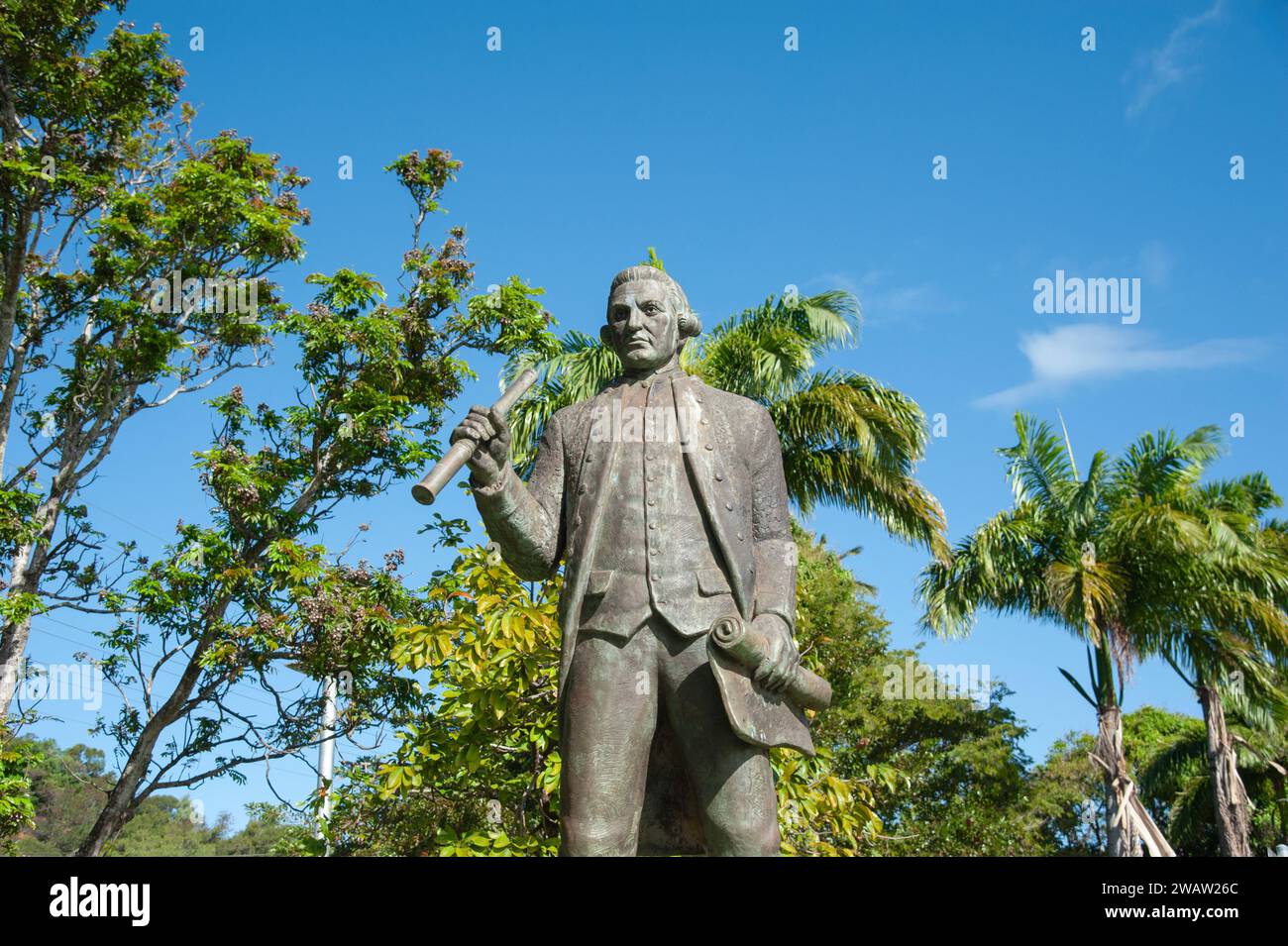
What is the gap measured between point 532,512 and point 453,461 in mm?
589

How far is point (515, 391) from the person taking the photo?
455 centimetres

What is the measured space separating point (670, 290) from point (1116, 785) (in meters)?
14.6

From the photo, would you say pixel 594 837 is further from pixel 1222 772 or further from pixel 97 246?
pixel 1222 772

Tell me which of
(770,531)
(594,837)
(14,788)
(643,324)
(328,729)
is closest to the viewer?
(594,837)

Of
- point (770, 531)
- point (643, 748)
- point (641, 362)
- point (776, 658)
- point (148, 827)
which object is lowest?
point (148, 827)

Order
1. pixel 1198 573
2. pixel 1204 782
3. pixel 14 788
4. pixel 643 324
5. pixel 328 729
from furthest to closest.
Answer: pixel 1204 782 < pixel 1198 573 < pixel 328 729 < pixel 14 788 < pixel 643 324

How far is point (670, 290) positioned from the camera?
5.12 meters

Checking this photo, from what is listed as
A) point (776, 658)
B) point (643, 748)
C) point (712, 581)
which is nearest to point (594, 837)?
point (643, 748)

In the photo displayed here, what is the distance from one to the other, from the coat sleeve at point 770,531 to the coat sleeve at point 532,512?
81cm

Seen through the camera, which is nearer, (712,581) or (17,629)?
(712,581)

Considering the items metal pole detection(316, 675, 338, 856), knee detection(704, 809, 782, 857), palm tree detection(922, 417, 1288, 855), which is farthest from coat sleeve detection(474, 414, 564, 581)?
palm tree detection(922, 417, 1288, 855)

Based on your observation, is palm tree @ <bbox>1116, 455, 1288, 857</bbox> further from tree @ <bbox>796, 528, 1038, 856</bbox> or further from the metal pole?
the metal pole

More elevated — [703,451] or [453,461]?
[703,451]

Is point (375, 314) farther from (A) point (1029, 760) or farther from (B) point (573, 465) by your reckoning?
(A) point (1029, 760)
